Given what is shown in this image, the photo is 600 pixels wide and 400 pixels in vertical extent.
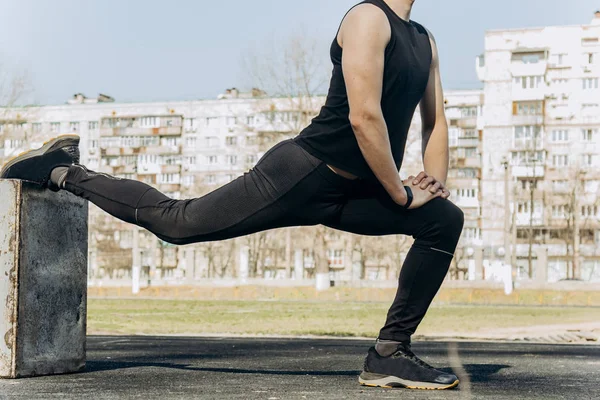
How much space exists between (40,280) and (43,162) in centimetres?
57

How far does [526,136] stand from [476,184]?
1055cm

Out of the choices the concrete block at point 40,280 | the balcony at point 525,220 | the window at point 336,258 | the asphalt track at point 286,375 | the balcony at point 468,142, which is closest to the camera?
the asphalt track at point 286,375

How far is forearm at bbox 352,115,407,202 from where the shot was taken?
12.2 ft

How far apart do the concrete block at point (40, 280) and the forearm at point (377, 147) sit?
1722 millimetres

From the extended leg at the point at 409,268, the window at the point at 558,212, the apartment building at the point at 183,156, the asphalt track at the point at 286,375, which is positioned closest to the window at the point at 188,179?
the apartment building at the point at 183,156

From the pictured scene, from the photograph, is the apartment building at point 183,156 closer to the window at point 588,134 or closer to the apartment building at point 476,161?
the apartment building at point 476,161

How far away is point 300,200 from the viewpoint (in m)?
3.91

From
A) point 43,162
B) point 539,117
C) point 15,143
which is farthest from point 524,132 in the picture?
point 43,162

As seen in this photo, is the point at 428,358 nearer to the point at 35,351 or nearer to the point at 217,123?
the point at 35,351

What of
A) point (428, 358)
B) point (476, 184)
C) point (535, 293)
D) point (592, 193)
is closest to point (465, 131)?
point (476, 184)

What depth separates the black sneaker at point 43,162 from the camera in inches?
176

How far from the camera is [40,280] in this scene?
Result: 179 inches

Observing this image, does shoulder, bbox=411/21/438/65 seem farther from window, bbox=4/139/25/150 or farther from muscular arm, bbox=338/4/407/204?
window, bbox=4/139/25/150

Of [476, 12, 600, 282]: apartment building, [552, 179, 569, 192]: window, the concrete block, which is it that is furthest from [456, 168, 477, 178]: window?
the concrete block
